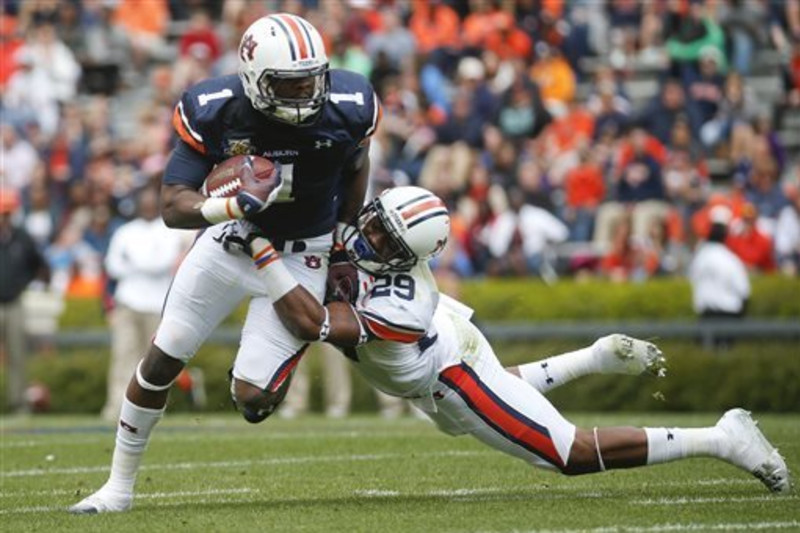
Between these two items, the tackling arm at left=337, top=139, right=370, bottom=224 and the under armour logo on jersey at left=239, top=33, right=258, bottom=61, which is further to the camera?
the tackling arm at left=337, top=139, right=370, bottom=224

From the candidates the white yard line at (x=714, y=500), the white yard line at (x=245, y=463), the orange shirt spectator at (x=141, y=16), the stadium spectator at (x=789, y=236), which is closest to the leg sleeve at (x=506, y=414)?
the white yard line at (x=714, y=500)

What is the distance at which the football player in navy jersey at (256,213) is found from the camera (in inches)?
243

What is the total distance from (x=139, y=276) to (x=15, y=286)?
1.63 meters

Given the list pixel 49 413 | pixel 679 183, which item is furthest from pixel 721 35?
pixel 49 413

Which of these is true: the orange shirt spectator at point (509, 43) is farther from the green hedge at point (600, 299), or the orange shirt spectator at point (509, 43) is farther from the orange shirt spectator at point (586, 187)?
the green hedge at point (600, 299)

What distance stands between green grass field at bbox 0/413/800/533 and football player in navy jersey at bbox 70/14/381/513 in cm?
45

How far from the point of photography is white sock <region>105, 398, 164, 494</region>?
21.0 ft

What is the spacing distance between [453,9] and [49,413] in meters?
6.66

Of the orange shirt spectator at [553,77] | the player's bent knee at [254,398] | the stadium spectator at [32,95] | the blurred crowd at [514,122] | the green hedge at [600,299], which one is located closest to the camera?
the player's bent knee at [254,398]

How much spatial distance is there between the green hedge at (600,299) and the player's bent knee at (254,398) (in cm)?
820

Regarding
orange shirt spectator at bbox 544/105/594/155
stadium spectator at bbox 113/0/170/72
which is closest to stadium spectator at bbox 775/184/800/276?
orange shirt spectator at bbox 544/105/594/155

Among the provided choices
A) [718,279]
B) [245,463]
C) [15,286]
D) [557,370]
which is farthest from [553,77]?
[557,370]

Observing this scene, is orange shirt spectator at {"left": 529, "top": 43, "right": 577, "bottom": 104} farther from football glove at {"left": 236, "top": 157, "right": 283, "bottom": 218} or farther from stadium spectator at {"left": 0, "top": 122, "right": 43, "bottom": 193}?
football glove at {"left": 236, "top": 157, "right": 283, "bottom": 218}

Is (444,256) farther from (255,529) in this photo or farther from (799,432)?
(255,529)
